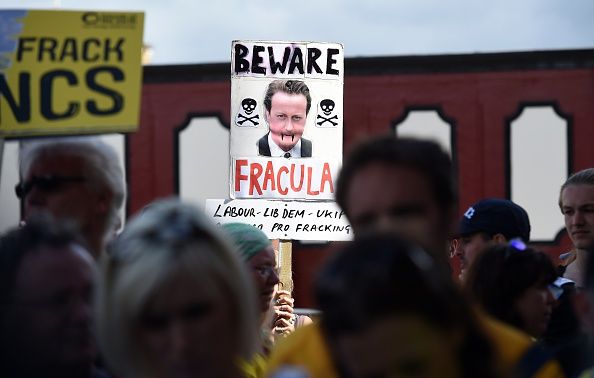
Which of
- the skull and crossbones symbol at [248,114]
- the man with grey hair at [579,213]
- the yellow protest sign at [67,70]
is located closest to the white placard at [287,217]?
the skull and crossbones symbol at [248,114]

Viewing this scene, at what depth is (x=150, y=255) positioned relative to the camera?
212 cm

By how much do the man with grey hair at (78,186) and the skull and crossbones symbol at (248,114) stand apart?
365 centimetres

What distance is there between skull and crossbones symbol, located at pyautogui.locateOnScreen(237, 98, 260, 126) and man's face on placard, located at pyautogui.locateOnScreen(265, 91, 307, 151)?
9cm

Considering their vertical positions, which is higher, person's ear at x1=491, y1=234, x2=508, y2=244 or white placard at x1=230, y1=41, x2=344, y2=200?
white placard at x1=230, y1=41, x2=344, y2=200

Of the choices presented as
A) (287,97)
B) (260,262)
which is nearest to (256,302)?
(260,262)

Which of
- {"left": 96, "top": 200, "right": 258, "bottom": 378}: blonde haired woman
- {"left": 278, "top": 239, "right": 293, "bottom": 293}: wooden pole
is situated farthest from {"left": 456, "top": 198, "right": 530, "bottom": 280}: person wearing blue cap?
{"left": 96, "top": 200, "right": 258, "bottom": 378}: blonde haired woman

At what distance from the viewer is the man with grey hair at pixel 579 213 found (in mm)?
4605

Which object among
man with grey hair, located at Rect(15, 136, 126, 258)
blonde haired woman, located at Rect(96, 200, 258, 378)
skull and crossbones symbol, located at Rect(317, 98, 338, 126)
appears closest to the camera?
blonde haired woman, located at Rect(96, 200, 258, 378)

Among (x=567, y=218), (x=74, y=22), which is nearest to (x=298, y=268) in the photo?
(x=567, y=218)

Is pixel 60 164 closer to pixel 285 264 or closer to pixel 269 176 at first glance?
pixel 285 264

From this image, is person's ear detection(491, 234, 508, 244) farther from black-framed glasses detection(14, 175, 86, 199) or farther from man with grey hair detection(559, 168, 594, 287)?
black-framed glasses detection(14, 175, 86, 199)

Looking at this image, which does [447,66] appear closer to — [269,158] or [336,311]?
[269,158]

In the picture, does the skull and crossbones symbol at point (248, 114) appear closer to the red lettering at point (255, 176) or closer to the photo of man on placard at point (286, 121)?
the photo of man on placard at point (286, 121)

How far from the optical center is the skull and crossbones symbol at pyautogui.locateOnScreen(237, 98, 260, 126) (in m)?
6.80
